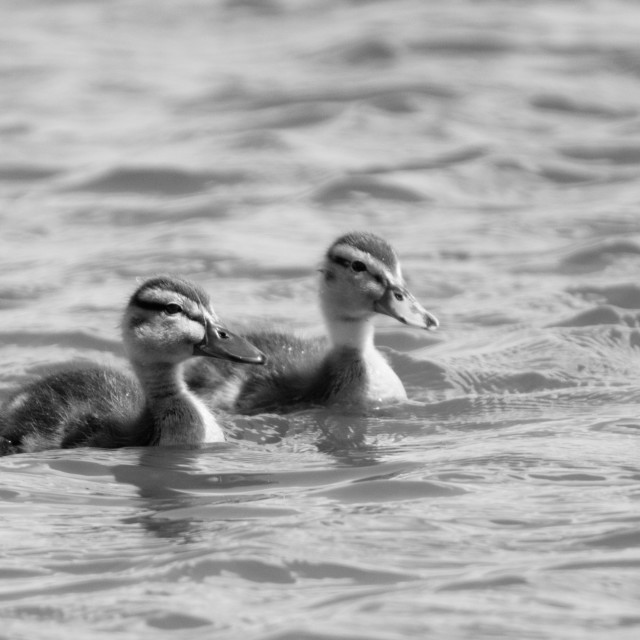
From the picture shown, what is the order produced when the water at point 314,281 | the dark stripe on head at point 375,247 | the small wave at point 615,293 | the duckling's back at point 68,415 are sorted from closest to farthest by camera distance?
the water at point 314,281, the duckling's back at point 68,415, the dark stripe on head at point 375,247, the small wave at point 615,293

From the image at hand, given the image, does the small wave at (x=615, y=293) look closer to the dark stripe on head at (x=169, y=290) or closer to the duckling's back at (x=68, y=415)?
the dark stripe on head at (x=169, y=290)

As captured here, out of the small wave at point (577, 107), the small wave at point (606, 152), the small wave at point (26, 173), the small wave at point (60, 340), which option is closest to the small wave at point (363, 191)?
the small wave at point (606, 152)

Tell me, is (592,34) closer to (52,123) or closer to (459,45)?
(459,45)

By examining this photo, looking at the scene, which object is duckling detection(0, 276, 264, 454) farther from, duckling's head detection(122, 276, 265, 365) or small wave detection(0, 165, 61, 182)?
small wave detection(0, 165, 61, 182)

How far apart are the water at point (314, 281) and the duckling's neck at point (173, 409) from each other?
16cm

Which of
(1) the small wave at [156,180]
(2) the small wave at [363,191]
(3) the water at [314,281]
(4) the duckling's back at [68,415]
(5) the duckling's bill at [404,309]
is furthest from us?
(1) the small wave at [156,180]

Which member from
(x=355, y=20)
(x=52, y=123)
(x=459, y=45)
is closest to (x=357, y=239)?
(x=52, y=123)

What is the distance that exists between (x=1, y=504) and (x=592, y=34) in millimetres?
13778

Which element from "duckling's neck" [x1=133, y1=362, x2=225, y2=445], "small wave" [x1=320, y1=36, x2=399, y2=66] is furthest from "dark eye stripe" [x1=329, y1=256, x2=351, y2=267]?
"small wave" [x1=320, y1=36, x2=399, y2=66]

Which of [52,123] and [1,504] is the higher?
[52,123]

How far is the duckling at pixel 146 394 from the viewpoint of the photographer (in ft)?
25.6

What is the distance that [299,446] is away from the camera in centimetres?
796

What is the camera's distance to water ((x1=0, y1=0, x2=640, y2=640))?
19.0ft

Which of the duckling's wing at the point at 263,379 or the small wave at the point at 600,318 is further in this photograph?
the small wave at the point at 600,318
